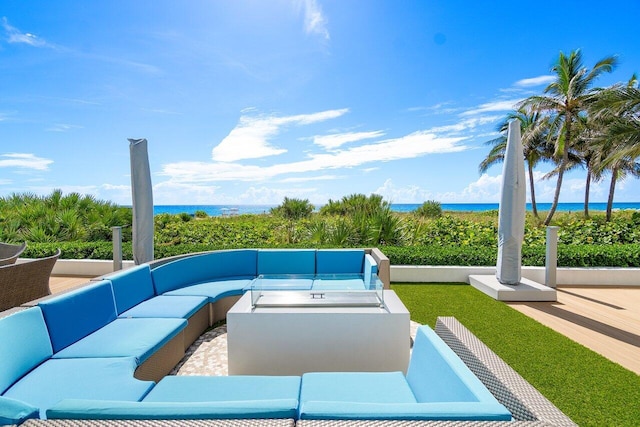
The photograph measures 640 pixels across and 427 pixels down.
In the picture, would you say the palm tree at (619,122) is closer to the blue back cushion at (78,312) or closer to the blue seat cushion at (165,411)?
the blue seat cushion at (165,411)

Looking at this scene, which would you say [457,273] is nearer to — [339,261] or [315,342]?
[339,261]

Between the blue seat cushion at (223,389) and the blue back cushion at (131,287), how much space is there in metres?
1.46

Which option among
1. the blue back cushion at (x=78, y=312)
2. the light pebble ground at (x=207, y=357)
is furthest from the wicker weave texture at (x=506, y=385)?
the blue back cushion at (x=78, y=312)

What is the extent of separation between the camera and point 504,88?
36.9 feet

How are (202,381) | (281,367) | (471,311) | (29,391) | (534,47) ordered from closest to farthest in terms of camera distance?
(29,391) < (202,381) < (281,367) < (471,311) < (534,47)

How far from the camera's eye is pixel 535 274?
18.2 ft

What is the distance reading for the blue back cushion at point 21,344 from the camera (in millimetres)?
1780

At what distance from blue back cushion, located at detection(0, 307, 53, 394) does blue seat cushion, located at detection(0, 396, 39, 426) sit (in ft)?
3.09

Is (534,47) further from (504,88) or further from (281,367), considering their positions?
(281,367)

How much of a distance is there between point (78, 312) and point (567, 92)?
16.2 meters

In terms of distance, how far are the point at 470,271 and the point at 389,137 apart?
34.4ft

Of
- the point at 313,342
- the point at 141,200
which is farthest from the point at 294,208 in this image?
the point at 313,342

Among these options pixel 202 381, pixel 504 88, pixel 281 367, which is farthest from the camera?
pixel 504 88

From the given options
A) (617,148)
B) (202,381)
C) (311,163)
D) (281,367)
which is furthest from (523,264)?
(311,163)
